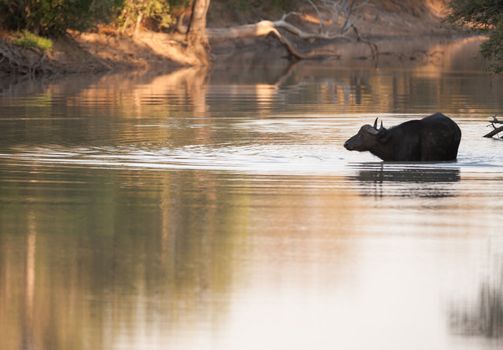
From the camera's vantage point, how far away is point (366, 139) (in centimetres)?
2280

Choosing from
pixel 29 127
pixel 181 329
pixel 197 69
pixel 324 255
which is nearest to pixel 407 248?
pixel 324 255

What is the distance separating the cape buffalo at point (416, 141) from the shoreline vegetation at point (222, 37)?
15.9 m

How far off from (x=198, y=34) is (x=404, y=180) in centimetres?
4732

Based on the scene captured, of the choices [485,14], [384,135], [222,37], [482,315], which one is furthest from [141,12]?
[482,315]

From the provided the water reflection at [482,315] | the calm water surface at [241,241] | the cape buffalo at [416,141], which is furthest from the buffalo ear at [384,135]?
the water reflection at [482,315]

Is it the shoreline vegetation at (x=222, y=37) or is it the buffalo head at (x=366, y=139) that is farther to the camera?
the shoreline vegetation at (x=222, y=37)

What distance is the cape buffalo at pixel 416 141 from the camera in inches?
877

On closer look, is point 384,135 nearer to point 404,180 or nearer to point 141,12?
point 404,180

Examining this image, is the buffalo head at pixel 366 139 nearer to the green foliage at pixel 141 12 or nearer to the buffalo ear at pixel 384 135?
the buffalo ear at pixel 384 135

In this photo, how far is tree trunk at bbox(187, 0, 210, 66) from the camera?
65.7 meters

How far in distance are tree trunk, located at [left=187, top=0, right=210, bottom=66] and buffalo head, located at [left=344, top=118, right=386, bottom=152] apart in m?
43.3

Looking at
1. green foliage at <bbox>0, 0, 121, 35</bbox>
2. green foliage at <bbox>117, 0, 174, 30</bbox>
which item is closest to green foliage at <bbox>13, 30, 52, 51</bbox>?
green foliage at <bbox>0, 0, 121, 35</bbox>

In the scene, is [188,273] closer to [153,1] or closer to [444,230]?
[444,230]

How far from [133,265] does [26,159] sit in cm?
990
